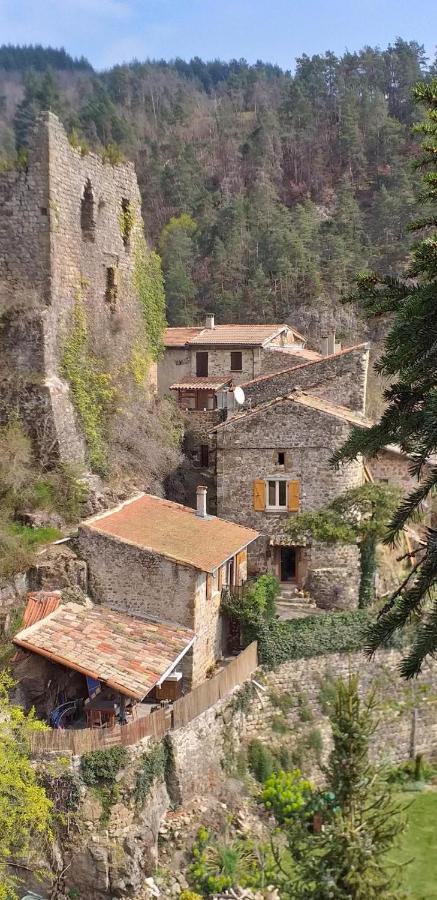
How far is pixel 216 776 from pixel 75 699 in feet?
12.8

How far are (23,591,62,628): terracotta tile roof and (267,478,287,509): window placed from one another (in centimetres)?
786

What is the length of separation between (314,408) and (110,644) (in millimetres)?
9669

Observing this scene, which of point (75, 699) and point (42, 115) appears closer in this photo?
point (75, 699)

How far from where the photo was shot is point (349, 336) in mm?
47594

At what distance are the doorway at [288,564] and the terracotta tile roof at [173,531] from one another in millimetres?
2175

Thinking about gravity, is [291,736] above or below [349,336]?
below

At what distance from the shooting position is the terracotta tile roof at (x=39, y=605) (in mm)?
17031

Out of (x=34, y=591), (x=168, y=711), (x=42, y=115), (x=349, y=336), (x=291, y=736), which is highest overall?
(x=42, y=115)

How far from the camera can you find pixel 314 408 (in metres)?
22.6

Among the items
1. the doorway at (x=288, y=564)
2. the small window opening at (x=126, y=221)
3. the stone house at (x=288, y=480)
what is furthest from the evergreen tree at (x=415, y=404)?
Answer: the small window opening at (x=126, y=221)

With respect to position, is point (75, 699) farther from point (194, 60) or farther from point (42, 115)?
point (194, 60)

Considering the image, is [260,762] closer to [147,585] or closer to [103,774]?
[147,585]

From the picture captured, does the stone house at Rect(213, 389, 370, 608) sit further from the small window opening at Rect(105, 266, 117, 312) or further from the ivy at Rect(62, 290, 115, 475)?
the small window opening at Rect(105, 266, 117, 312)

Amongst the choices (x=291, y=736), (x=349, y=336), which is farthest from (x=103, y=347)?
(x=349, y=336)
